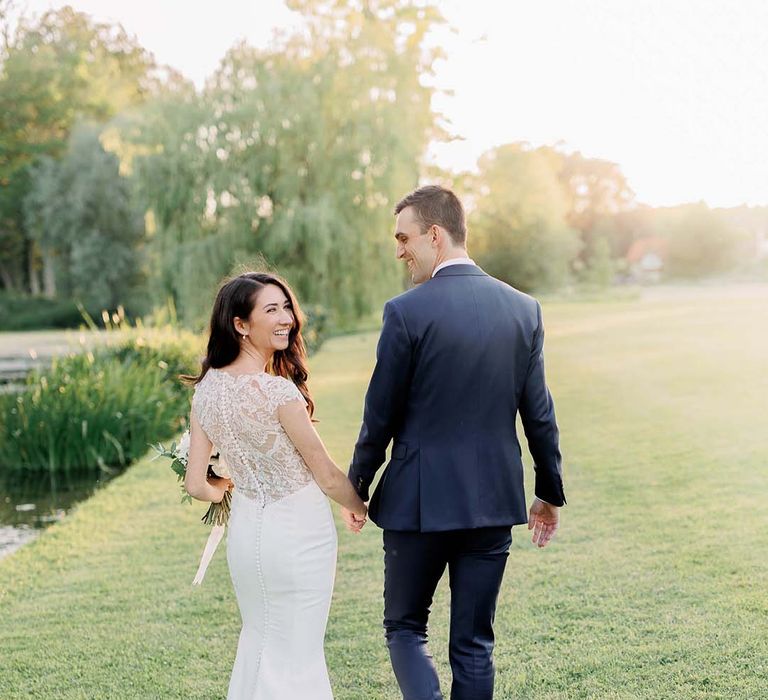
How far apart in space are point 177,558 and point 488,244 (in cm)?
5351

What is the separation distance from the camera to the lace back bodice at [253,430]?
3.06 meters

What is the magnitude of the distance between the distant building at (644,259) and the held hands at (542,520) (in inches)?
3039

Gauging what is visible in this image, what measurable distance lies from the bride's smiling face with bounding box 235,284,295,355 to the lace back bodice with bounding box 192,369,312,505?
128 millimetres

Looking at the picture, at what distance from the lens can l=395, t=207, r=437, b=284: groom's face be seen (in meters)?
3.09

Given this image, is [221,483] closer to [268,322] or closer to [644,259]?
[268,322]

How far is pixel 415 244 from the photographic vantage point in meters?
3.11

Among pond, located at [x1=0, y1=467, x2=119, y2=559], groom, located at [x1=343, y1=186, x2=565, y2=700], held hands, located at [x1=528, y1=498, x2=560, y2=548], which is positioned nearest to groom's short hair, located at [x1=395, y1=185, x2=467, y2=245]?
groom, located at [x1=343, y1=186, x2=565, y2=700]

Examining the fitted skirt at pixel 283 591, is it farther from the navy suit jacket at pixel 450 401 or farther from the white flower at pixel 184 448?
the white flower at pixel 184 448

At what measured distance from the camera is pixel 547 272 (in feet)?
193

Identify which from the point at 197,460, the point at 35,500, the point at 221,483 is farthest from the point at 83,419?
the point at 197,460

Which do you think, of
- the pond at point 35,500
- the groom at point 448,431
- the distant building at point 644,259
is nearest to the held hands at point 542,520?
the groom at point 448,431

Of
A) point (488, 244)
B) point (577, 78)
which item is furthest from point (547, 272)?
point (577, 78)

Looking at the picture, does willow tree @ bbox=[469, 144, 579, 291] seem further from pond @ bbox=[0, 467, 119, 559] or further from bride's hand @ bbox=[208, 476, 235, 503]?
bride's hand @ bbox=[208, 476, 235, 503]

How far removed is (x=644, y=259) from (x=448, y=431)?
8271 centimetres
